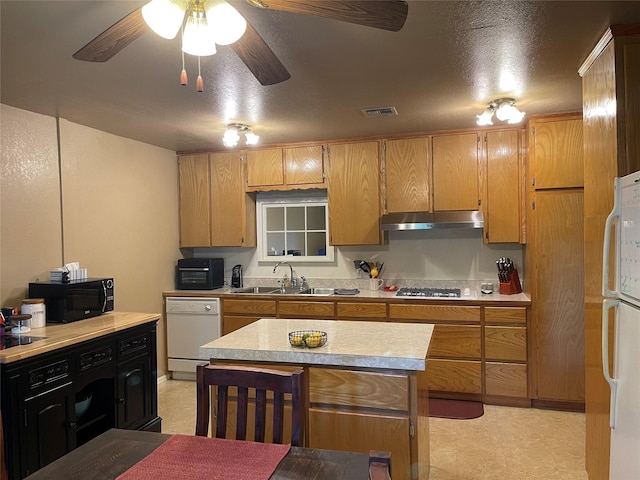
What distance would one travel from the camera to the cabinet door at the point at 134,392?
2.98 m

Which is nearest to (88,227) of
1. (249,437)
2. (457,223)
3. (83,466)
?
(249,437)

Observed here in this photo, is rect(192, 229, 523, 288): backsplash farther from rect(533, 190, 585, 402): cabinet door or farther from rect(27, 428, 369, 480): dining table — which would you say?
rect(27, 428, 369, 480): dining table

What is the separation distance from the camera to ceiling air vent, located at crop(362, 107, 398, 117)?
3.24m

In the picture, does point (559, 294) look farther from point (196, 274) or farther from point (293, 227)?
point (196, 274)

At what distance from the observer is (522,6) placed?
181 centimetres

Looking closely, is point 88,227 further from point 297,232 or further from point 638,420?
point 638,420

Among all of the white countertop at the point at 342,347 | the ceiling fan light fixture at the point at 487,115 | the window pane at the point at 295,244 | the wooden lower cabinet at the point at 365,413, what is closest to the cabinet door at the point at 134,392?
the white countertop at the point at 342,347

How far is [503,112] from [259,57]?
77.5 inches

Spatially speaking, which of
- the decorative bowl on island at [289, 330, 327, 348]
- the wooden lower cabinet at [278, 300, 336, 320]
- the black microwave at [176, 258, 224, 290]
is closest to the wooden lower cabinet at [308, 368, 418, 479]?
the decorative bowl on island at [289, 330, 327, 348]

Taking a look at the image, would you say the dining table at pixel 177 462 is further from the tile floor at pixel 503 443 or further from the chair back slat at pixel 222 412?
the tile floor at pixel 503 443

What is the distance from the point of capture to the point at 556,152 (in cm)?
350

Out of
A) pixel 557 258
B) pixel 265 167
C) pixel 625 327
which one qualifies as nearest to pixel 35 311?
pixel 265 167

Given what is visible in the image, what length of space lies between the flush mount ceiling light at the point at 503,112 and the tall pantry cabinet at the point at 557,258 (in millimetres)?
599

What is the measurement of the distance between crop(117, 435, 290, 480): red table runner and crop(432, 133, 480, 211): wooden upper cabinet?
3.05 metres
